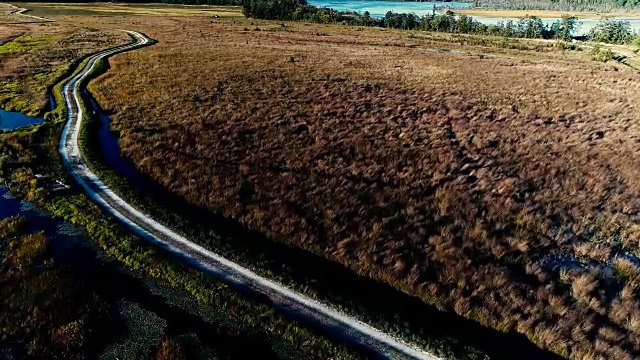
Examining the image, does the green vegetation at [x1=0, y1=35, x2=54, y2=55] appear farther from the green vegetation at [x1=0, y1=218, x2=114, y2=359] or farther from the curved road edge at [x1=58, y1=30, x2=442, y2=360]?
the green vegetation at [x1=0, y1=218, x2=114, y2=359]

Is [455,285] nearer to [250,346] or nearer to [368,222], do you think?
[368,222]

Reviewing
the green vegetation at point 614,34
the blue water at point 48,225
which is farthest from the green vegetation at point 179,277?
the green vegetation at point 614,34

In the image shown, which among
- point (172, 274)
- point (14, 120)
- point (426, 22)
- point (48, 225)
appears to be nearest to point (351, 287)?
point (172, 274)

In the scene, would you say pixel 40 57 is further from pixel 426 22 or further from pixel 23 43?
pixel 426 22

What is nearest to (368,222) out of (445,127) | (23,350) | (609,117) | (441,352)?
(441,352)

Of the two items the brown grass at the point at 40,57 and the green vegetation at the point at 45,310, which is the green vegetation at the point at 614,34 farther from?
the green vegetation at the point at 45,310

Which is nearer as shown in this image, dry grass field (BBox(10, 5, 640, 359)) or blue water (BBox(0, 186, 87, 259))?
dry grass field (BBox(10, 5, 640, 359))

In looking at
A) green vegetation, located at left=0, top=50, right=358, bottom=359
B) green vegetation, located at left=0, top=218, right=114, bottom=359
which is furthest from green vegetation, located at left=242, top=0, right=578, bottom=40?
green vegetation, located at left=0, top=218, right=114, bottom=359
